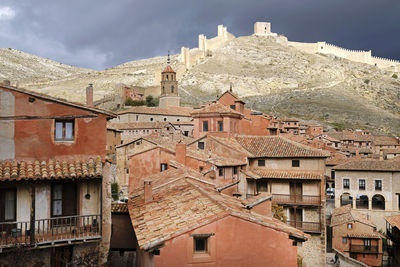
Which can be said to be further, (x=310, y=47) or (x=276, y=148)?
(x=310, y=47)

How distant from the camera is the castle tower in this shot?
93188 mm

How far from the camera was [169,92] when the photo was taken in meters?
95.6

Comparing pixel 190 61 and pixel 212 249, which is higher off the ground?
pixel 190 61

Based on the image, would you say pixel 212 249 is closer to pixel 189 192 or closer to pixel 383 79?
pixel 189 192

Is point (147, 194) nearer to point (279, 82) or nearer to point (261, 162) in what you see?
point (261, 162)

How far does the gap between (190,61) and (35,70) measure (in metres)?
82.1

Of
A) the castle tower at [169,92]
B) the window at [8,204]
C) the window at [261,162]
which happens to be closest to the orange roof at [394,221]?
the window at [261,162]

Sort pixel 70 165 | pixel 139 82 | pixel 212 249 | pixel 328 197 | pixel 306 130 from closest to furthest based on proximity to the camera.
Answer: pixel 212 249, pixel 70 165, pixel 328 197, pixel 306 130, pixel 139 82

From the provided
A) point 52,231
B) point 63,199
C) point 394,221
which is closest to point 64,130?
point 63,199

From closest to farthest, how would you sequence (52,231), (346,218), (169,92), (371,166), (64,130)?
1. (52,231)
2. (64,130)
3. (346,218)
4. (371,166)
5. (169,92)

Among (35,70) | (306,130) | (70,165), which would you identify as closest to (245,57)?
(306,130)

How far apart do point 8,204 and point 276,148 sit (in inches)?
910

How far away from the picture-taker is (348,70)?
15738 centimetres

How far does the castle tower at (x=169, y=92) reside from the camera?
93.2 meters
